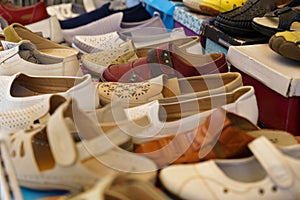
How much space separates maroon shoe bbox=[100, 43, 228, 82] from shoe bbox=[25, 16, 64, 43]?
1.51 ft

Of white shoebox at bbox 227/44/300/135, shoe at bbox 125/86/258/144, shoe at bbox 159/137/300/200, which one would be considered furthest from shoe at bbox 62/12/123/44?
shoe at bbox 159/137/300/200

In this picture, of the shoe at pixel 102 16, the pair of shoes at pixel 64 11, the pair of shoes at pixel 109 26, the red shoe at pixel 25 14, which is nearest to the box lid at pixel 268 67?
the pair of shoes at pixel 109 26

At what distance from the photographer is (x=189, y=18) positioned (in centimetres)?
115

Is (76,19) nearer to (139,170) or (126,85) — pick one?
(126,85)

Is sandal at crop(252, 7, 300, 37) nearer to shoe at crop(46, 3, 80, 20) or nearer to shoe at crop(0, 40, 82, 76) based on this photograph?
shoe at crop(0, 40, 82, 76)

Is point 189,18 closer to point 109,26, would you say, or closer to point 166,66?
point 109,26

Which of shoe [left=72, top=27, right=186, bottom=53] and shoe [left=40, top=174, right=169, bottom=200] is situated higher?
shoe [left=40, top=174, right=169, bottom=200]

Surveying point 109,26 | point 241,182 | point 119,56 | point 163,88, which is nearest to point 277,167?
point 241,182

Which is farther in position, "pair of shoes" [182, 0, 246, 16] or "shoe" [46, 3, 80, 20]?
"shoe" [46, 3, 80, 20]

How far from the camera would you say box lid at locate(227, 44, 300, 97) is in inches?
27.2

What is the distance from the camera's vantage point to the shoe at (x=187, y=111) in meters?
0.58

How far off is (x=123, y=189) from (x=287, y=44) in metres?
0.40

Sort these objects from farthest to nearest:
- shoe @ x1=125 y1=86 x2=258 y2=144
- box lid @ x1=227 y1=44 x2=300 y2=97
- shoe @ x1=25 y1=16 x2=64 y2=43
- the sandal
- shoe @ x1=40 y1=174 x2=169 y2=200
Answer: shoe @ x1=25 y1=16 x2=64 y2=43 → the sandal → box lid @ x1=227 y1=44 x2=300 y2=97 → shoe @ x1=125 y1=86 x2=258 y2=144 → shoe @ x1=40 y1=174 x2=169 y2=200

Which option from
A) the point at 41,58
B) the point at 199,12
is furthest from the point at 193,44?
the point at 41,58
